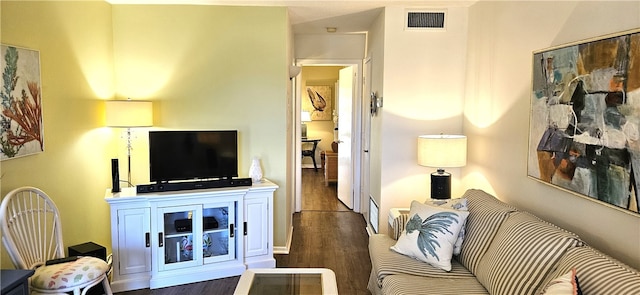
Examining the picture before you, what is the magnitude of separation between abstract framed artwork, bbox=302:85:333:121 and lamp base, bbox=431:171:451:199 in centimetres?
623

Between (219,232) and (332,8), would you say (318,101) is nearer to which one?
(332,8)

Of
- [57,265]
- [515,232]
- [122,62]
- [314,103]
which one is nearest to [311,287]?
[515,232]

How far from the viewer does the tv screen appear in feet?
11.0

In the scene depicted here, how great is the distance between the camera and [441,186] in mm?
3486

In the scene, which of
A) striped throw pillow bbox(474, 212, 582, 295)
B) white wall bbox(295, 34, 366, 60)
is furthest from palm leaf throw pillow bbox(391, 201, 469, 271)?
white wall bbox(295, 34, 366, 60)

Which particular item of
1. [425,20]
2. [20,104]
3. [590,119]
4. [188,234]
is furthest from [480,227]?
[20,104]

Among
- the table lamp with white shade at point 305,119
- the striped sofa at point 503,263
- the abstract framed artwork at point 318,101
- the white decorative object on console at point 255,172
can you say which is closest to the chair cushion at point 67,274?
the white decorative object on console at point 255,172

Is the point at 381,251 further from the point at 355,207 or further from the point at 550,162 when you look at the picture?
the point at 355,207

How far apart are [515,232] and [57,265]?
2585 millimetres

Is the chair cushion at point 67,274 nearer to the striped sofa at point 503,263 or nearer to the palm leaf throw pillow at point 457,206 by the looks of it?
the striped sofa at point 503,263

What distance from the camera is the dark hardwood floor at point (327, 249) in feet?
10.8

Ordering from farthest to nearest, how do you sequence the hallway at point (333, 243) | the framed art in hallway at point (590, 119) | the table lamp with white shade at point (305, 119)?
the table lamp with white shade at point (305, 119), the hallway at point (333, 243), the framed art in hallway at point (590, 119)

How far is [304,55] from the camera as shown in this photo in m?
5.43

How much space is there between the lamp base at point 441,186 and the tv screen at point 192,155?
5.62ft
